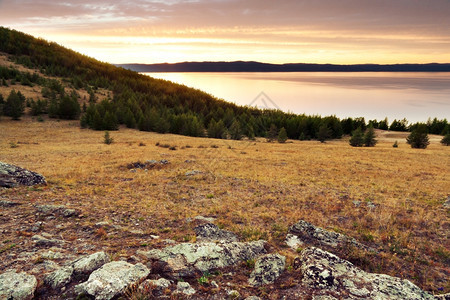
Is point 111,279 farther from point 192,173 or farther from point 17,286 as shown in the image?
point 192,173

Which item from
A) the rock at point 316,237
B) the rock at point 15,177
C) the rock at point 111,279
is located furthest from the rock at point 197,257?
the rock at point 15,177

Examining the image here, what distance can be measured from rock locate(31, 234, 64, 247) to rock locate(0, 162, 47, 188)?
8304 millimetres

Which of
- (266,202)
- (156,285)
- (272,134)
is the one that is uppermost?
(156,285)

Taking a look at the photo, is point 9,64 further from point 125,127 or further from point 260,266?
point 260,266

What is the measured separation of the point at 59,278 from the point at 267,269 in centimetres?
571

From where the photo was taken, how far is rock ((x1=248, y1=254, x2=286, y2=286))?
22.1 feet

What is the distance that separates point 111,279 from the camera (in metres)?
5.78

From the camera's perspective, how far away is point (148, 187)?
17.8m

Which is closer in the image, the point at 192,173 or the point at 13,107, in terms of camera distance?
the point at 192,173

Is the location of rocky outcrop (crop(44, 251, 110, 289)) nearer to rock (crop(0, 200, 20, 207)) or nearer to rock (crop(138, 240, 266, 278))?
rock (crop(138, 240, 266, 278))

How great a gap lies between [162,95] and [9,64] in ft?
196

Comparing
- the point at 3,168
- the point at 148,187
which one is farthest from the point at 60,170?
the point at 148,187

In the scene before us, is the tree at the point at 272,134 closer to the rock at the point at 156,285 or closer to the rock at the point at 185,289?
the rock at the point at 185,289

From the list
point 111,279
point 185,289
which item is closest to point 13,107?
point 111,279
